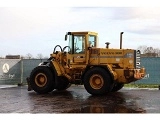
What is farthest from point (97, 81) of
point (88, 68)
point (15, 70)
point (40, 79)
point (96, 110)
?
point (15, 70)

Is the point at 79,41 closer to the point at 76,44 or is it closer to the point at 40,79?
the point at 76,44

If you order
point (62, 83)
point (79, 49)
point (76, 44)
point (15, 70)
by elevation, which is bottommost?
point (62, 83)

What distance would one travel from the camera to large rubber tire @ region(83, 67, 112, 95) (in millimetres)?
14793

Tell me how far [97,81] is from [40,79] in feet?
9.64

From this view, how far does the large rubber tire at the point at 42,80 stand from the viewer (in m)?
16.1

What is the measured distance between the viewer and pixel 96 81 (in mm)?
15117

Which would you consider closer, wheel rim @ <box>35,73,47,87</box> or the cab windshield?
the cab windshield

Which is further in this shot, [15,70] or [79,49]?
[15,70]

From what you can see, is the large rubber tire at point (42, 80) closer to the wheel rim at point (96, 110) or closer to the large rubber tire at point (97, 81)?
the large rubber tire at point (97, 81)

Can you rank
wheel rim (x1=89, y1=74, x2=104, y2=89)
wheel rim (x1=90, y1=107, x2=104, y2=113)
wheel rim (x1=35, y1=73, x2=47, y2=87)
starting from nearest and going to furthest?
wheel rim (x1=90, y1=107, x2=104, y2=113) → wheel rim (x1=89, y1=74, x2=104, y2=89) → wheel rim (x1=35, y1=73, x2=47, y2=87)

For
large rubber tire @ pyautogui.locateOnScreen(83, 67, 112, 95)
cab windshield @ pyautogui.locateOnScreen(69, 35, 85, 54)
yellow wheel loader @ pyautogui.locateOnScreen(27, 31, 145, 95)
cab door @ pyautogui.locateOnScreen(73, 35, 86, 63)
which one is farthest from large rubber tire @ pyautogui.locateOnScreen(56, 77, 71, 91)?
large rubber tire @ pyautogui.locateOnScreen(83, 67, 112, 95)

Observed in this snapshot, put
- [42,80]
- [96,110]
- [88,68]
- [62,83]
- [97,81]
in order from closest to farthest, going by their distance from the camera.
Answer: [96,110] → [97,81] → [88,68] → [42,80] → [62,83]

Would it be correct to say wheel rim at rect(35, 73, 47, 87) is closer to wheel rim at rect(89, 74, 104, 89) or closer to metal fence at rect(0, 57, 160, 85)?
wheel rim at rect(89, 74, 104, 89)

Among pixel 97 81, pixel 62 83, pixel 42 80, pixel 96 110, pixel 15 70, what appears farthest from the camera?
pixel 15 70
